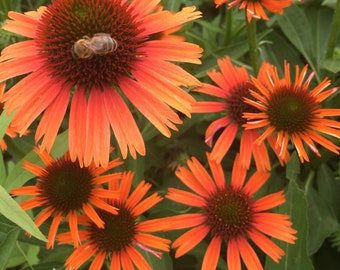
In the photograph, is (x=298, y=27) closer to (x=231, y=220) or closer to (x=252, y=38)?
(x=252, y=38)

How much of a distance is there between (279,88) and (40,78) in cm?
59

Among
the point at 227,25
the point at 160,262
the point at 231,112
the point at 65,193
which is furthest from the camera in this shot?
the point at 227,25

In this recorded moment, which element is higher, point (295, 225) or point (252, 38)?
point (252, 38)

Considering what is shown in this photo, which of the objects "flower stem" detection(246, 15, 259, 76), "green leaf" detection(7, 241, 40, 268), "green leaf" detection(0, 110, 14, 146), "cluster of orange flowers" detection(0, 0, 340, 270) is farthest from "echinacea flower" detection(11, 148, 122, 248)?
"flower stem" detection(246, 15, 259, 76)

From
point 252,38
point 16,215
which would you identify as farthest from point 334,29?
point 16,215

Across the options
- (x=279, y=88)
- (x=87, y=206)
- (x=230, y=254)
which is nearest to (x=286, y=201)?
(x=230, y=254)

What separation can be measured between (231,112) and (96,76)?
0.46 meters

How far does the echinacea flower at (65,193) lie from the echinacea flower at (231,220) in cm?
17

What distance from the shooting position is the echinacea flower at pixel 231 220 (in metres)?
1.12

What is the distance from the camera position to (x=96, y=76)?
38.1 inches

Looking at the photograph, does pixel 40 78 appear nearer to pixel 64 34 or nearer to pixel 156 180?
pixel 64 34

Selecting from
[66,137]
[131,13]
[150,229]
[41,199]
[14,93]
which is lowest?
[150,229]

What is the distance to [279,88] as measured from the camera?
1.23 metres

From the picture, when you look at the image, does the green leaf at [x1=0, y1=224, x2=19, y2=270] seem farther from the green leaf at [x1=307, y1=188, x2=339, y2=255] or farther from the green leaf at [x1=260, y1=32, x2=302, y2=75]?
the green leaf at [x1=260, y1=32, x2=302, y2=75]
